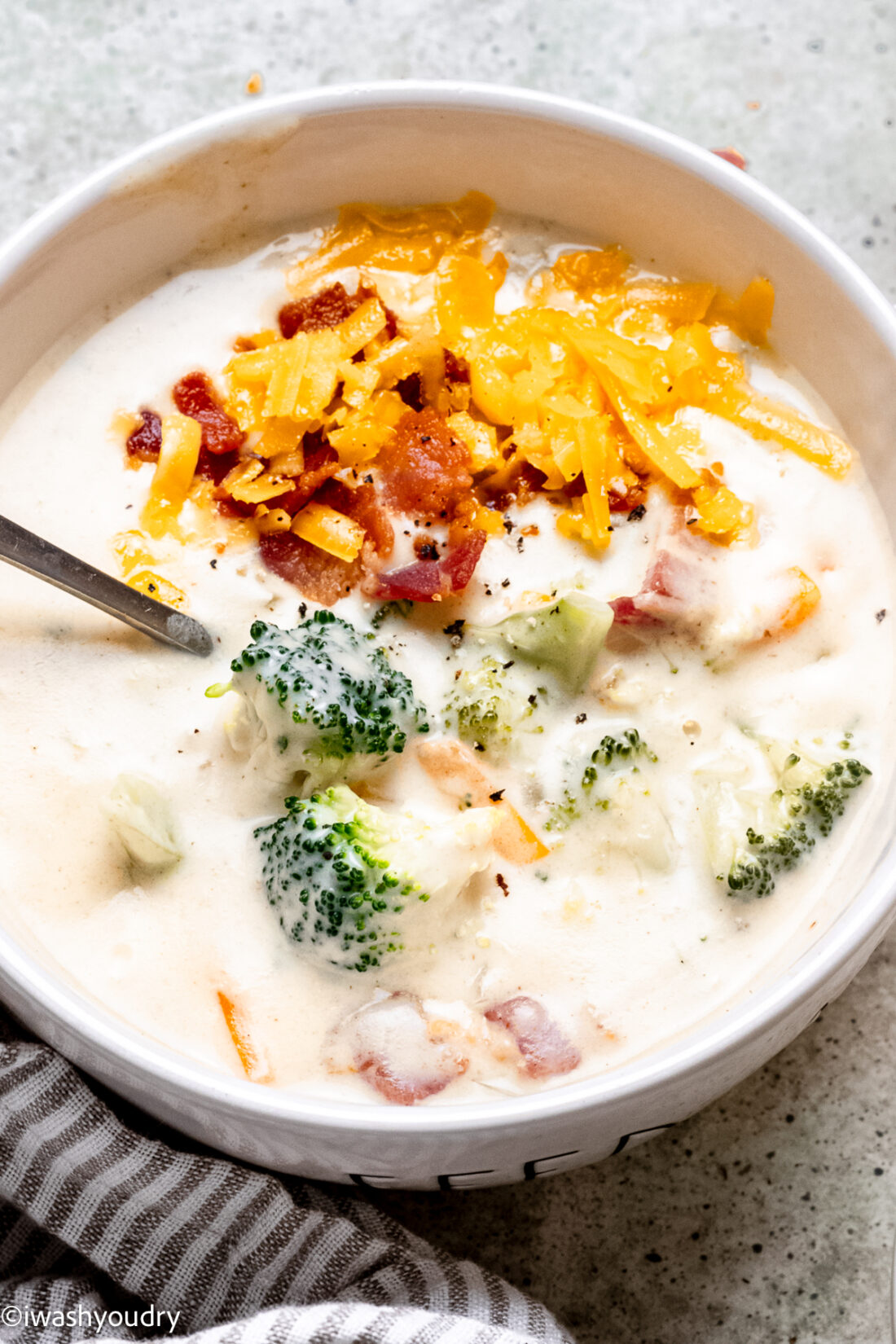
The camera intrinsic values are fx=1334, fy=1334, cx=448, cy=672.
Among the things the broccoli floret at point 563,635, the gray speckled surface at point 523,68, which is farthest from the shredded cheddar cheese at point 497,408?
the gray speckled surface at point 523,68

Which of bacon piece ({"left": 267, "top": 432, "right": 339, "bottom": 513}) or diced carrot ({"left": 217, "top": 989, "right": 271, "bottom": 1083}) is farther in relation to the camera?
bacon piece ({"left": 267, "top": 432, "right": 339, "bottom": 513})

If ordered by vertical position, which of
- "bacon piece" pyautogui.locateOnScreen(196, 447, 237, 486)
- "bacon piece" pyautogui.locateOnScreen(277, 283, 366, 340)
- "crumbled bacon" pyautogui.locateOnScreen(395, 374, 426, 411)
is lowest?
"bacon piece" pyautogui.locateOnScreen(196, 447, 237, 486)

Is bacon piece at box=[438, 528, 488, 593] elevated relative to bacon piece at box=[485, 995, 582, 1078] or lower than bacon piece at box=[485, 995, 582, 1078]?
elevated

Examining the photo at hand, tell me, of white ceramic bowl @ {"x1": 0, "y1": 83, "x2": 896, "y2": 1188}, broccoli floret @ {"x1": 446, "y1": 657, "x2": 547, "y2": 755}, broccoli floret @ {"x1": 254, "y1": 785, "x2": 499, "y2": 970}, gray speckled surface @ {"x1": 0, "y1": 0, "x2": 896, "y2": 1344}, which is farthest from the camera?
gray speckled surface @ {"x1": 0, "y1": 0, "x2": 896, "y2": 1344}

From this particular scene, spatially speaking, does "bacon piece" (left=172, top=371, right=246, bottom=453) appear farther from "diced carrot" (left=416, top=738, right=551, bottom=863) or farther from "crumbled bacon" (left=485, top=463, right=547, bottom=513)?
"diced carrot" (left=416, top=738, right=551, bottom=863)

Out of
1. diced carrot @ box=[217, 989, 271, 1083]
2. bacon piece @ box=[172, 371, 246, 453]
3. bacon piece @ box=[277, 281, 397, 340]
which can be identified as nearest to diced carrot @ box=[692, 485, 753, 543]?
bacon piece @ box=[277, 281, 397, 340]

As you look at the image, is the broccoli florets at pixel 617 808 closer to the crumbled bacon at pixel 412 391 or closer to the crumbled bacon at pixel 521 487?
the crumbled bacon at pixel 521 487

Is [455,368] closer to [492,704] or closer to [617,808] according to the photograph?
[492,704]
